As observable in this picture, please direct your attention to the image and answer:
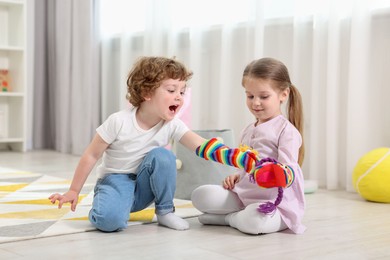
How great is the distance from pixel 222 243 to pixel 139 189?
349 millimetres

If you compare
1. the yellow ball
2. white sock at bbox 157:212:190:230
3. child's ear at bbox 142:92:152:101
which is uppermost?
child's ear at bbox 142:92:152:101

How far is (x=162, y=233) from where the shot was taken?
5.53 ft

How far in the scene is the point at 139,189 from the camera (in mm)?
1813

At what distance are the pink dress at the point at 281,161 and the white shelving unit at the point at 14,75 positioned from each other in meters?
2.70

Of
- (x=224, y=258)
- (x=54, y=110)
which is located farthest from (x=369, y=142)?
(x=54, y=110)

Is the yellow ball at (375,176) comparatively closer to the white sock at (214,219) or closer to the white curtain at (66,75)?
the white sock at (214,219)

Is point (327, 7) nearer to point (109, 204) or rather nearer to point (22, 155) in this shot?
point (109, 204)

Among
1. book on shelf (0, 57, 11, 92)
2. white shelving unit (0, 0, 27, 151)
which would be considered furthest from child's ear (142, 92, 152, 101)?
book on shelf (0, 57, 11, 92)

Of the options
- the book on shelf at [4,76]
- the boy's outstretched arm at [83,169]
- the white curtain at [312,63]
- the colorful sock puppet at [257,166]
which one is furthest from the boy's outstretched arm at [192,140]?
the book on shelf at [4,76]

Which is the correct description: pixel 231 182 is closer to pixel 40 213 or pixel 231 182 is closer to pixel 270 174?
pixel 270 174

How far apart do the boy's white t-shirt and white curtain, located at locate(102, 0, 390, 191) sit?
3.24ft

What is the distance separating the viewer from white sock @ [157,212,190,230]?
1740 millimetres

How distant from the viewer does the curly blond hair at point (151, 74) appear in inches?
69.7

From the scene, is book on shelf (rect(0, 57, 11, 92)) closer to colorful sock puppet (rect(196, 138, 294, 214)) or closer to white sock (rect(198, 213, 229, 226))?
white sock (rect(198, 213, 229, 226))
